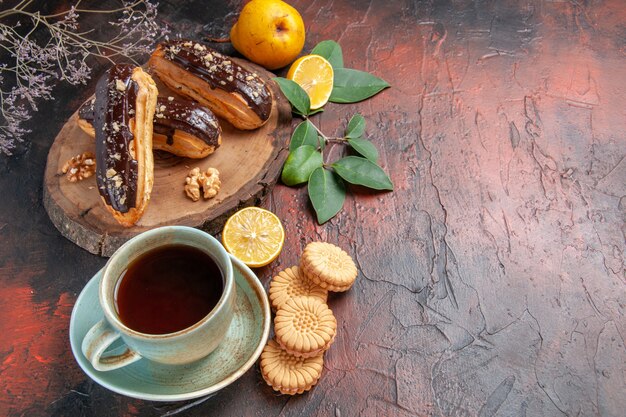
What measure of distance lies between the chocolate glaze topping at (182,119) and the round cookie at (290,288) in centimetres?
36

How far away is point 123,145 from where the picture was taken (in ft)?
4.03

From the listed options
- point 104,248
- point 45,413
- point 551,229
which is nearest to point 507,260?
point 551,229

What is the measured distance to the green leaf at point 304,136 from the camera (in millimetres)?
1435

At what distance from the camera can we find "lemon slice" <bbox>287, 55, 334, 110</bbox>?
155 cm

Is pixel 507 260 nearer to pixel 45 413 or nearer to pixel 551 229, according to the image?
pixel 551 229

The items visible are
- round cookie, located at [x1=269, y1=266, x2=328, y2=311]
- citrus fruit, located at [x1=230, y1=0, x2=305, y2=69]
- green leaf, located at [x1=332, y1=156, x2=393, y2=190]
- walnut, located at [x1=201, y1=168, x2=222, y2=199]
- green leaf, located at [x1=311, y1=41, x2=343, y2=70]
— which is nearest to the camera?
round cookie, located at [x1=269, y1=266, x2=328, y2=311]

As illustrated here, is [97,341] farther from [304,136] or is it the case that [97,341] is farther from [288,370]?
[304,136]

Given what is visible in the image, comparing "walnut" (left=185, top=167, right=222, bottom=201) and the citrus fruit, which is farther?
the citrus fruit

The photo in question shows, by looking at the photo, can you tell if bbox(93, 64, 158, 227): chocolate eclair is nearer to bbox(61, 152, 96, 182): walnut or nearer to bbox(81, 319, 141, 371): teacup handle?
bbox(61, 152, 96, 182): walnut

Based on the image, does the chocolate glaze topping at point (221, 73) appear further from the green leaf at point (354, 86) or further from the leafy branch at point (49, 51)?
the green leaf at point (354, 86)

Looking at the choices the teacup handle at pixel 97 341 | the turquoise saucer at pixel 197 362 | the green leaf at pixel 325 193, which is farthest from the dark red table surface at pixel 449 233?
the teacup handle at pixel 97 341

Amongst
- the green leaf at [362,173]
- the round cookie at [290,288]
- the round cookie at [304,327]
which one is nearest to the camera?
the round cookie at [304,327]

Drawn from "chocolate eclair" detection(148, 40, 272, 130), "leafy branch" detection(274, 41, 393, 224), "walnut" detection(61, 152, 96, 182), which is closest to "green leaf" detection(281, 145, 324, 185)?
"leafy branch" detection(274, 41, 393, 224)

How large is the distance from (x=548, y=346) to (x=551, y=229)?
295 mm
